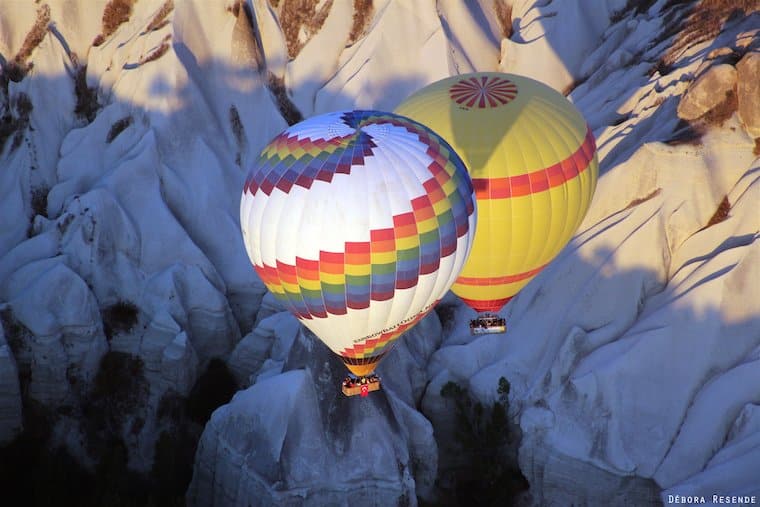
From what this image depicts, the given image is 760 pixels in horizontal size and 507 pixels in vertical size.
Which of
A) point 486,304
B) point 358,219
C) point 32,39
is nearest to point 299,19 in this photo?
point 32,39

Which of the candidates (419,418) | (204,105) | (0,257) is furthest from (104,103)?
(419,418)

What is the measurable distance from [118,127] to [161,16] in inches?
110

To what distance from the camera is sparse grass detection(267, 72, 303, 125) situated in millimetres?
28266

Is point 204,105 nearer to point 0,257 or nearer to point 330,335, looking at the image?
point 0,257

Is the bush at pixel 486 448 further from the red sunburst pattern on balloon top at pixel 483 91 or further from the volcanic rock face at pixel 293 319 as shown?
the red sunburst pattern on balloon top at pixel 483 91

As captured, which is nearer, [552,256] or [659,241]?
[552,256]

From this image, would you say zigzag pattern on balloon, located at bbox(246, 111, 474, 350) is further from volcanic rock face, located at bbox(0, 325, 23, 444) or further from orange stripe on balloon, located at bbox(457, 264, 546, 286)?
volcanic rock face, located at bbox(0, 325, 23, 444)

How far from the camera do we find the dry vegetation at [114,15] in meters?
28.2

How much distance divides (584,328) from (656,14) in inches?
386

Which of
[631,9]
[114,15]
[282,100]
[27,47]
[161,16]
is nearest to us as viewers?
[161,16]

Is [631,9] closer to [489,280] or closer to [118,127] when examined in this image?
[489,280]

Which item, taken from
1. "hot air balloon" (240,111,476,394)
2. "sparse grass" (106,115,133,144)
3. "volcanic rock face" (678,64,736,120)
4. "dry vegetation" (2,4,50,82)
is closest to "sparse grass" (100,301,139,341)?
"sparse grass" (106,115,133,144)

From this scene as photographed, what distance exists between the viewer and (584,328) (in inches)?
894

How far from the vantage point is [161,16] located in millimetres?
27281
